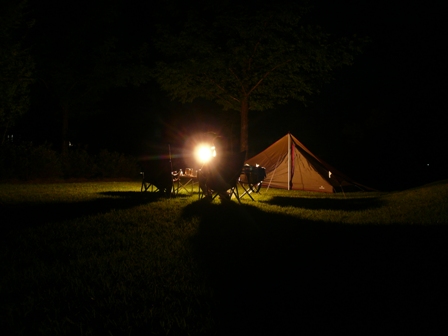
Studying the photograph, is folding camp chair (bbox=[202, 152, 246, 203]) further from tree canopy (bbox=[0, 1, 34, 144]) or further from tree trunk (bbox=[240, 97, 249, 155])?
tree canopy (bbox=[0, 1, 34, 144])

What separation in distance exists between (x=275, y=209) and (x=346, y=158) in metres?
20.5

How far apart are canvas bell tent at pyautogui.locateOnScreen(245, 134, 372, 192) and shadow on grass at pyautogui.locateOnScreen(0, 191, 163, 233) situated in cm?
504

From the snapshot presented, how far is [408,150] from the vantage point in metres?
24.6

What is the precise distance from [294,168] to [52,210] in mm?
7392

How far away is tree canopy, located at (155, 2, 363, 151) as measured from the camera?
12.5m

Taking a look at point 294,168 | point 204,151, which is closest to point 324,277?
point 204,151

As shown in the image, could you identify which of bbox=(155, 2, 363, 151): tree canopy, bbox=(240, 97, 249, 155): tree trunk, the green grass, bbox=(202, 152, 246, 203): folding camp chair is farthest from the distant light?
bbox=(240, 97, 249, 155): tree trunk

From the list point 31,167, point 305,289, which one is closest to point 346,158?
point 31,167

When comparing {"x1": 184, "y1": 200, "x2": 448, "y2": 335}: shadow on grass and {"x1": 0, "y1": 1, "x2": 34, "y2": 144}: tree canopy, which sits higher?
{"x1": 0, "y1": 1, "x2": 34, "y2": 144}: tree canopy

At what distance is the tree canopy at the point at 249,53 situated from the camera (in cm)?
1252

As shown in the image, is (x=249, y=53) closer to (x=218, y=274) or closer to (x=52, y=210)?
(x=52, y=210)

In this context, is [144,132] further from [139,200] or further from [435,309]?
[435,309]

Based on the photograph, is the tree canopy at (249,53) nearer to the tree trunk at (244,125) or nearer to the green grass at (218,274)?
the tree trunk at (244,125)

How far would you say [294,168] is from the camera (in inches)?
461
